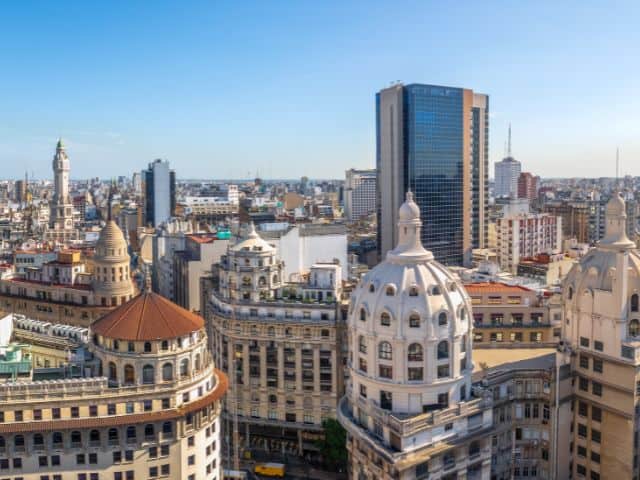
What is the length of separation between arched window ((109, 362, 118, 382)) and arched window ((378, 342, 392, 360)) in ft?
113

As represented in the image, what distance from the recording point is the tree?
102188 mm

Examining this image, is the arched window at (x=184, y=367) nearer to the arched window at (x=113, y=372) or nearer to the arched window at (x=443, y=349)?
the arched window at (x=113, y=372)

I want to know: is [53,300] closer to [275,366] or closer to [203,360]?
[275,366]

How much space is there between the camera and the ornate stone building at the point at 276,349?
11119 cm

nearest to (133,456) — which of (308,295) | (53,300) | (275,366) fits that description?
(275,366)

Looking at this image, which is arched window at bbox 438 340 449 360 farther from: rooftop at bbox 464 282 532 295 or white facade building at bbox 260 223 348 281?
white facade building at bbox 260 223 348 281

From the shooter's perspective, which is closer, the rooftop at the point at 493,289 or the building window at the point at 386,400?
the building window at the point at 386,400

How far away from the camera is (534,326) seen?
108 metres

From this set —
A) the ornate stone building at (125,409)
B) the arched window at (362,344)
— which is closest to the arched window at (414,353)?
the arched window at (362,344)

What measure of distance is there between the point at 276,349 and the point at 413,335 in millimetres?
47830

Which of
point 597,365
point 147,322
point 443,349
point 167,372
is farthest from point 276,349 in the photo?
point 597,365

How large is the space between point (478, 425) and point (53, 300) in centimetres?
10606

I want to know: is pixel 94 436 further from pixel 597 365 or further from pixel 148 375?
pixel 597 365

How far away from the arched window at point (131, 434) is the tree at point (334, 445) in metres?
32.9
